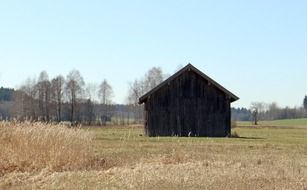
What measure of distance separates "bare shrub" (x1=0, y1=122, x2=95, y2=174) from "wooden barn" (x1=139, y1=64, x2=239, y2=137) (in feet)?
89.7

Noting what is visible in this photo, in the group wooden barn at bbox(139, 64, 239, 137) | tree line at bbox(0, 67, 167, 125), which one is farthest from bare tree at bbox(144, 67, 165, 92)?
wooden barn at bbox(139, 64, 239, 137)

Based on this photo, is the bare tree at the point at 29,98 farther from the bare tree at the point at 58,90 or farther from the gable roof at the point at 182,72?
the gable roof at the point at 182,72

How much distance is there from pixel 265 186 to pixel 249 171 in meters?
2.51

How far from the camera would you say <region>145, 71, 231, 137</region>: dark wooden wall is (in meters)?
46.1

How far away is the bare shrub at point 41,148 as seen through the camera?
16641 mm

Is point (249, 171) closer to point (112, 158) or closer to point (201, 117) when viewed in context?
point (112, 158)

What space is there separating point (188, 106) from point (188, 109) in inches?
9.6

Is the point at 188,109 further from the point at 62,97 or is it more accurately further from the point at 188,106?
the point at 62,97

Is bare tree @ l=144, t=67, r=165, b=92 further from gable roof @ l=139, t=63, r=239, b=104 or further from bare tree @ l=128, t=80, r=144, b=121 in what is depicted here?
gable roof @ l=139, t=63, r=239, b=104

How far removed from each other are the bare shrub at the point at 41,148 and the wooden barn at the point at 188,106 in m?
27.3

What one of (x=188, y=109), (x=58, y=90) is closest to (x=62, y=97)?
(x=58, y=90)

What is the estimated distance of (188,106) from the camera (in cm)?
4625

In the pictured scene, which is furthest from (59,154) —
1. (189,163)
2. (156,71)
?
(156,71)

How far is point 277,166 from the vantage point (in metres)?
16.9
